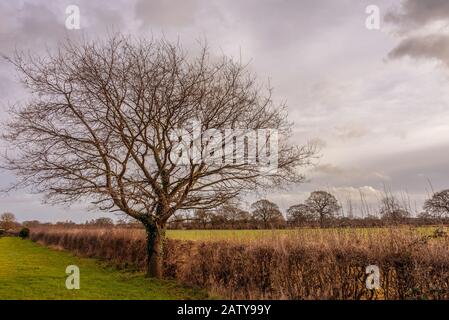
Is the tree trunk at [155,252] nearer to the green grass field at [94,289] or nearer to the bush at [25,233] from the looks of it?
the green grass field at [94,289]

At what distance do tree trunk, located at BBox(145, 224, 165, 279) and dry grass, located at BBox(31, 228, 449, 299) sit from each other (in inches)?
25.7

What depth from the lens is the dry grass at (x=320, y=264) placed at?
8.59 meters

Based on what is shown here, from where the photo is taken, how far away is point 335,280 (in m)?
9.70

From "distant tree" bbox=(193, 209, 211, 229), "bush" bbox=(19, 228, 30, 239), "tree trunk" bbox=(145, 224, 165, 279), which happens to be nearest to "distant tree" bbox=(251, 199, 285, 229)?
"distant tree" bbox=(193, 209, 211, 229)

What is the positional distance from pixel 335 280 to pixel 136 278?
29.0ft

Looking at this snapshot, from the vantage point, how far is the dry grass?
8594 millimetres

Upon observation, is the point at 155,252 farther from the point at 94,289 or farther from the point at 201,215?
the point at 94,289

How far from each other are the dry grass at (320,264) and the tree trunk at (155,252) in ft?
2.14

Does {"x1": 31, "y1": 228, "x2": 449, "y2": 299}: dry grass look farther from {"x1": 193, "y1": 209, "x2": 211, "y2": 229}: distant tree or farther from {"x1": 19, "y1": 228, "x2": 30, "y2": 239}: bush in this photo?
{"x1": 19, "y1": 228, "x2": 30, "y2": 239}: bush

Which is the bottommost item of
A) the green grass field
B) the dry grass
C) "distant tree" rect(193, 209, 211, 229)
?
the green grass field

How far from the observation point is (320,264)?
32.9ft
